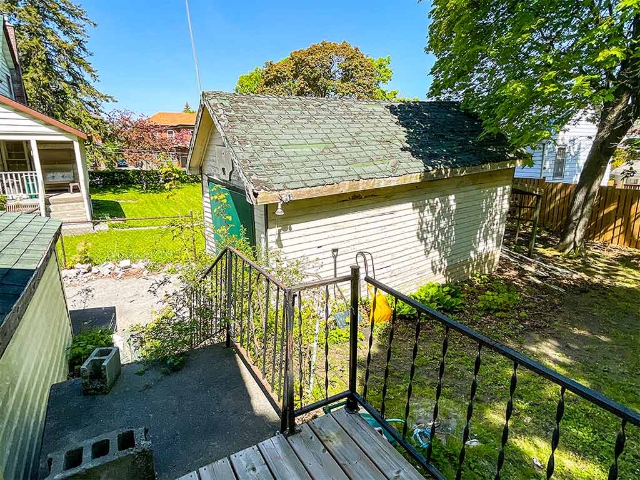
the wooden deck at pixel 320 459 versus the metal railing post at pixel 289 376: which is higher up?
the metal railing post at pixel 289 376

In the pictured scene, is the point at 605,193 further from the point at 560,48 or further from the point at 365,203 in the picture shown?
the point at 365,203

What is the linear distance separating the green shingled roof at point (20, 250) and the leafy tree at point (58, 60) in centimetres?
1923

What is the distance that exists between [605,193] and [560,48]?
636 centimetres

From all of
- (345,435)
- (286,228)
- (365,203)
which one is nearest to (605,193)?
(365,203)

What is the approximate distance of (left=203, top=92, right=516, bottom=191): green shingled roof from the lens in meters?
5.76

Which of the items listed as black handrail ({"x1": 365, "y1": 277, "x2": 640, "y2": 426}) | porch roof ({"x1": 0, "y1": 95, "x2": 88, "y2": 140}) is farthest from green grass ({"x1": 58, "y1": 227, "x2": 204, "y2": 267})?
black handrail ({"x1": 365, "y1": 277, "x2": 640, "y2": 426})

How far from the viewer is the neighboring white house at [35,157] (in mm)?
11828

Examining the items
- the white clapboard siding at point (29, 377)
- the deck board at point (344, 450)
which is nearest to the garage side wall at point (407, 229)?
the white clapboard siding at point (29, 377)

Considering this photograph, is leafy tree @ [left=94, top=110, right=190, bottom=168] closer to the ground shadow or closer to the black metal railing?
the ground shadow

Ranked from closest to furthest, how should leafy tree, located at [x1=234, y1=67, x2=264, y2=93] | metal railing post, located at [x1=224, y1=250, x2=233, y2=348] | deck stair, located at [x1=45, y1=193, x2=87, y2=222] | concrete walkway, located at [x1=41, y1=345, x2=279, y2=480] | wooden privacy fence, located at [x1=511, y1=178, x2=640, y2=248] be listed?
concrete walkway, located at [x1=41, y1=345, x2=279, y2=480]
metal railing post, located at [x1=224, y1=250, x2=233, y2=348]
wooden privacy fence, located at [x1=511, y1=178, x2=640, y2=248]
deck stair, located at [x1=45, y1=193, x2=87, y2=222]
leafy tree, located at [x1=234, y1=67, x2=264, y2=93]

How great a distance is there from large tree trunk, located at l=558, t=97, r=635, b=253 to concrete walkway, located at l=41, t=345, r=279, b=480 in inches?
387

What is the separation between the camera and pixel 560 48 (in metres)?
7.47

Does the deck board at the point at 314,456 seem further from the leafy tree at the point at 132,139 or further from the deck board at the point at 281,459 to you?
the leafy tree at the point at 132,139

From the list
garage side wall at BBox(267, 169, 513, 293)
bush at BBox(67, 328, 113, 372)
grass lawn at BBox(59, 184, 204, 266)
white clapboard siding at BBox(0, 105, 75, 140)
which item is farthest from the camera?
white clapboard siding at BBox(0, 105, 75, 140)
